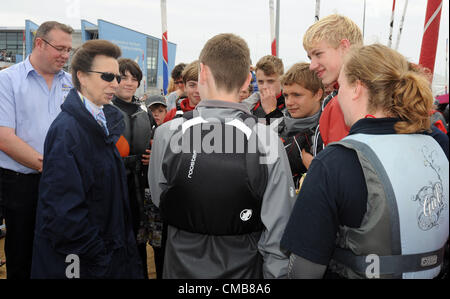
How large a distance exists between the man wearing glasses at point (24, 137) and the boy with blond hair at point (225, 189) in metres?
1.75

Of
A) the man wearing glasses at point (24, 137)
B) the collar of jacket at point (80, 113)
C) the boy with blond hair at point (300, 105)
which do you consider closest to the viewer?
the collar of jacket at point (80, 113)

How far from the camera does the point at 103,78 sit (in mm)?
2248

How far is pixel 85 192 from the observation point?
1.90m

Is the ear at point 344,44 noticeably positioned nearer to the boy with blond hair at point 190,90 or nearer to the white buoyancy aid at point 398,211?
the white buoyancy aid at point 398,211

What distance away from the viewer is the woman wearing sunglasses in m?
1.79

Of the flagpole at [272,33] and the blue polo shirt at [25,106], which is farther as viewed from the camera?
the flagpole at [272,33]

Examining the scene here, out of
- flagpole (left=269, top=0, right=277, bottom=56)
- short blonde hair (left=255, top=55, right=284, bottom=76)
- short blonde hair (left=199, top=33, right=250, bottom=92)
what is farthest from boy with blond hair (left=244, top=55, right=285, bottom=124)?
flagpole (left=269, top=0, right=277, bottom=56)

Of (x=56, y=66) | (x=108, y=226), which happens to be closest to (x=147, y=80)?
(x=56, y=66)

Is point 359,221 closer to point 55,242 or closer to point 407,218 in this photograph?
point 407,218

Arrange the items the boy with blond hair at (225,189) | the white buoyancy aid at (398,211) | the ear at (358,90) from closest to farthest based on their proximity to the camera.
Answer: the white buoyancy aid at (398,211), the ear at (358,90), the boy with blond hair at (225,189)

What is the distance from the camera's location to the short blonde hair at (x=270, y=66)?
393 cm

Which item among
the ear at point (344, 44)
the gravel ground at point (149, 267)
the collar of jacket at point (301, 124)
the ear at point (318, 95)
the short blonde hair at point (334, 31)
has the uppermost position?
the short blonde hair at point (334, 31)

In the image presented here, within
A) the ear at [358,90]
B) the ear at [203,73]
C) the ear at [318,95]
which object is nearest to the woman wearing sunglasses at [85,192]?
the ear at [203,73]
